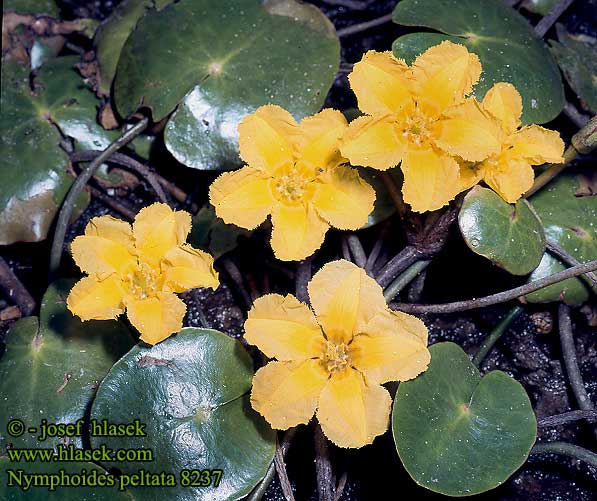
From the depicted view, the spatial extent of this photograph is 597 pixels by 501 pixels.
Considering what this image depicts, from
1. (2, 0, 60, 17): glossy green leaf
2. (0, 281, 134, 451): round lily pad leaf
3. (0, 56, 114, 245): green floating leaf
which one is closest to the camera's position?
(0, 281, 134, 451): round lily pad leaf

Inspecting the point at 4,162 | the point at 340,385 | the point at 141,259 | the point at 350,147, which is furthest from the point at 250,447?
the point at 4,162

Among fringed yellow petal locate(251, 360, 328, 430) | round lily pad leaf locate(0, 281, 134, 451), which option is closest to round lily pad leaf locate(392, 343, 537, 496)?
fringed yellow petal locate(251, 360, 328, 430)

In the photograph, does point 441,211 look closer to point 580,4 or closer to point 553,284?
point 553,284

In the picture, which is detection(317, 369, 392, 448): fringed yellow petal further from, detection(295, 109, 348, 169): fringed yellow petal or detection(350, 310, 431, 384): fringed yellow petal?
detection(295, 109, 348, 169): fringed yellow petal

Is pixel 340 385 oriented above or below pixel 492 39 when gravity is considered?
below

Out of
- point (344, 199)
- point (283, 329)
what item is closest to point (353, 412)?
point (283, 329)

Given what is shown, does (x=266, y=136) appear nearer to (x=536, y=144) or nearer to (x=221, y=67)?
(x=221, y=67)
